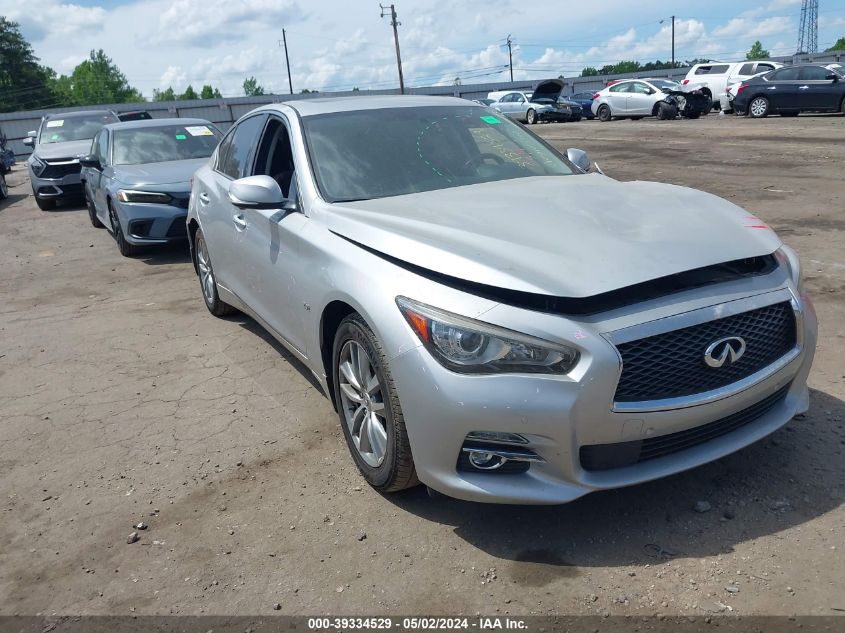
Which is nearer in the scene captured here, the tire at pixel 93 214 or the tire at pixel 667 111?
the tire at pixel 93 214

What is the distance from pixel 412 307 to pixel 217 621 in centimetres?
132

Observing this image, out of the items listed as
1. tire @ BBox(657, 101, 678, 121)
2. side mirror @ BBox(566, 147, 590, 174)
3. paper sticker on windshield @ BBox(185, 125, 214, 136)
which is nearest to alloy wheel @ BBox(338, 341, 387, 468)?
side mirror @ BBox(566, 147, 590, 174)

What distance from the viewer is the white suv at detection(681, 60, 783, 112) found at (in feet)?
90.3

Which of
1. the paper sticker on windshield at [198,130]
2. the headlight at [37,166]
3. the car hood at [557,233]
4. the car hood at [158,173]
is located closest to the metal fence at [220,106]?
the headlight at [37,166]

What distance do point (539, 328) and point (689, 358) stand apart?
0.58 meters

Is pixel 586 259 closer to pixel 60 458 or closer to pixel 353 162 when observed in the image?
pixel 353 162

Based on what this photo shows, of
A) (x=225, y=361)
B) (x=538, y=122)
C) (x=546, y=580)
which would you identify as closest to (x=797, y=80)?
(x=538, y=122)

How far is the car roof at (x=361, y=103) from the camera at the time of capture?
451cm

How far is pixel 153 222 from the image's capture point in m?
8.77

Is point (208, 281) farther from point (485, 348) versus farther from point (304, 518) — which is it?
point (485, 348)

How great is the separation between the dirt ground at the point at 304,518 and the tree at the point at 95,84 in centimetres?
11530

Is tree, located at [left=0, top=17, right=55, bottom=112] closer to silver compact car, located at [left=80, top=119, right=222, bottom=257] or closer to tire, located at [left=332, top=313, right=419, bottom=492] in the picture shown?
silver compact car, located at [left=80, top=119, right=222, bottom=257]

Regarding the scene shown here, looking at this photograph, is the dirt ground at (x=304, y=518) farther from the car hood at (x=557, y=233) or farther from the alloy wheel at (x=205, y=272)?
the car hood at (x=557, y=233)

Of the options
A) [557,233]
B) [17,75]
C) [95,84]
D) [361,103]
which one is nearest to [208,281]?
[361,103]
